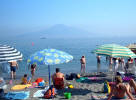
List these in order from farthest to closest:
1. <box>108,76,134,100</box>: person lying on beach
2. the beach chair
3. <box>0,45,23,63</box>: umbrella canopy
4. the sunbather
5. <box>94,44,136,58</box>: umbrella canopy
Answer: the beach chair, the sunbather, <box>94,44,136,58</box>: umbrella canopy, <box>0,45,23,63</box>: umbrella canopy, <box>108,76,134,100</box>: person lying on beach

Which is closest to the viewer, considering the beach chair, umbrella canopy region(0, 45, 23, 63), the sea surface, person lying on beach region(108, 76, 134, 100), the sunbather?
person lying on beach region(108, 76, 134, 100)

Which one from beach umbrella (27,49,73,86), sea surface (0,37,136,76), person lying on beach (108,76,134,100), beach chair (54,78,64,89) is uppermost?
beach umbrella (27,49,73,86)

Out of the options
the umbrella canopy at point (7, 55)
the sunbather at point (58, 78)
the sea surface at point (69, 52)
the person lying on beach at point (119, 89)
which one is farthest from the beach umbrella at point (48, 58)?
the sea surface at point (69, 52)

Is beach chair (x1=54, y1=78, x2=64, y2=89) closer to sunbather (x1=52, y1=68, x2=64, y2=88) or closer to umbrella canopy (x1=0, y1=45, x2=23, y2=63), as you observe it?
sunbather (x1=52, y1=68, x2=64, y2=88)

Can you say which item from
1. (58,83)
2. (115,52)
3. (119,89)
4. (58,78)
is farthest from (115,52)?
(58,83)

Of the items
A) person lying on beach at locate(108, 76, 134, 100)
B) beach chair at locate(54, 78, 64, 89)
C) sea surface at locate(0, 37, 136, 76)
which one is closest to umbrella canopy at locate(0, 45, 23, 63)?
beach chair at locate(54, 78, 64, 89)

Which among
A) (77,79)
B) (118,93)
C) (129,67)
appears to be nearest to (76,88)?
(77,79)

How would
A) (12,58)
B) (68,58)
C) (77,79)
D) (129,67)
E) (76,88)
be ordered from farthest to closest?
(129,67), (77,79), (76,88), (68,58), (12,58)

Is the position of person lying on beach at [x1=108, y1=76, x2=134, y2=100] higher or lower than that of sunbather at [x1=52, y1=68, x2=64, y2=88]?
higher

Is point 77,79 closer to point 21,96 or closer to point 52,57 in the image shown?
point 21,96

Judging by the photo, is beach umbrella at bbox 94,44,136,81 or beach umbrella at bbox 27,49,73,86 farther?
beach umbrella at bbox 94,44,136,81

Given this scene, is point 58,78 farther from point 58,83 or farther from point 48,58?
point 48,58

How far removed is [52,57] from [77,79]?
495 centimetres

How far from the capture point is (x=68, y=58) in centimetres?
637
